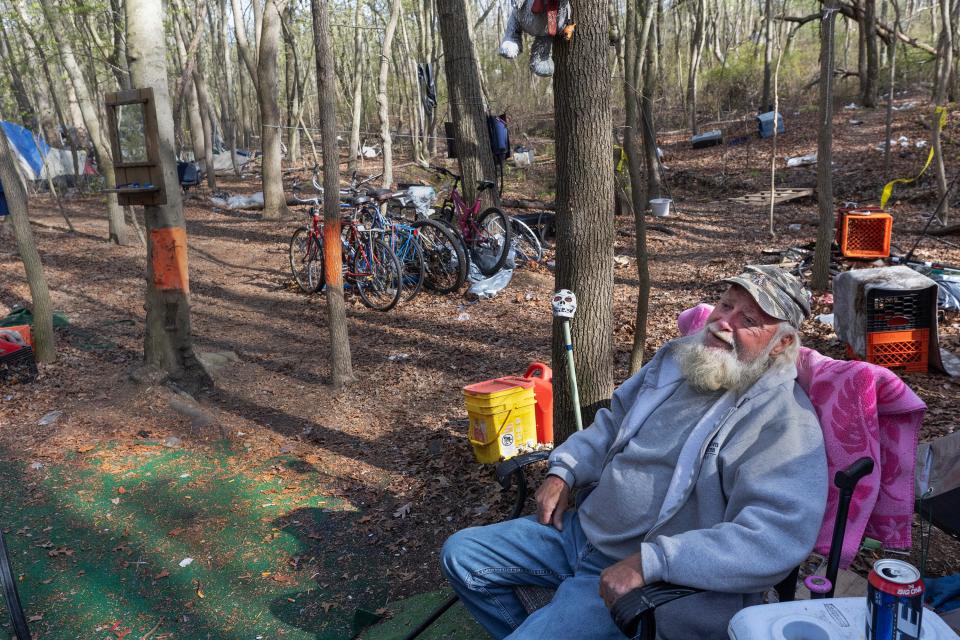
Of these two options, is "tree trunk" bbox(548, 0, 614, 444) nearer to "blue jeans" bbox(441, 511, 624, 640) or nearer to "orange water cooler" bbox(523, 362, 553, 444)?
"orange water cooler" bbox(523, 362, 553, 444)

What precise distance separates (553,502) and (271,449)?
118 inches

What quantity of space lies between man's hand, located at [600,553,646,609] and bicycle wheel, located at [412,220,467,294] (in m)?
6.43

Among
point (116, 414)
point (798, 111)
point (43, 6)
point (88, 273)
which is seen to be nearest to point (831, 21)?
point (116, 414)

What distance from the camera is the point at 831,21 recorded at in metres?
6.73

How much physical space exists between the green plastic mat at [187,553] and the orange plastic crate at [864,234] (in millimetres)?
6301

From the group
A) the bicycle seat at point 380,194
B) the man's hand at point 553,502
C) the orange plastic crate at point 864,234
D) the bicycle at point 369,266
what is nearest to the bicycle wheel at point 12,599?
the man's hand at point 553,502

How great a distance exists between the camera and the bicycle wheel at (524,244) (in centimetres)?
936

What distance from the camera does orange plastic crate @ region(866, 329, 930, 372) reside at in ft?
17.0

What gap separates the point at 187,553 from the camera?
3.78 m

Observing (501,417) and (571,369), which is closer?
(571,369)

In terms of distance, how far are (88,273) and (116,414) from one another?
232 inches

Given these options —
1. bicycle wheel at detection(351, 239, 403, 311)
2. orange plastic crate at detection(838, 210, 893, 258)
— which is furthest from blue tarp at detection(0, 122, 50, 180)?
orange plastic crate at detection(838, 210, 893, 258)

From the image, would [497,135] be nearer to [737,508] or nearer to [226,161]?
[737,508]

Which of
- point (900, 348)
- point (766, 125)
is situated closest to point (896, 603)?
point (900, 348)
